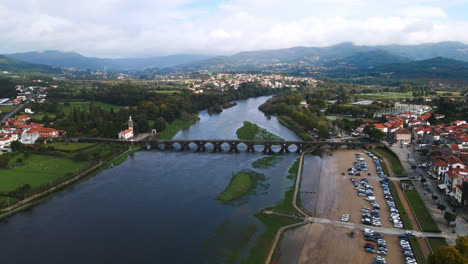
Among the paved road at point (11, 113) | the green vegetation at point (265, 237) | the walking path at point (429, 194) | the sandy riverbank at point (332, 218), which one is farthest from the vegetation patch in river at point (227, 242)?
the paved road at point (11, 113)

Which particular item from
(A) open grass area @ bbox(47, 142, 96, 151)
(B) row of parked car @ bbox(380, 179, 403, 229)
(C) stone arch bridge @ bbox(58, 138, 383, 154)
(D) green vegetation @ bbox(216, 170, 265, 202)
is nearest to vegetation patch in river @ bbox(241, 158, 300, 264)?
(D) green vegetation @ bbox(216, 170, 265, 202)

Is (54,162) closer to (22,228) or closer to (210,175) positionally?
(22,228)

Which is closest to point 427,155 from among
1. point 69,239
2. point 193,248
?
point 193,248

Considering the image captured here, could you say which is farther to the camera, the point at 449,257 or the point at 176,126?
the point at 176,126

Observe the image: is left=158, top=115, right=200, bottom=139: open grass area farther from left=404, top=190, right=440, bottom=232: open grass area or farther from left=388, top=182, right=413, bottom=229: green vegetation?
left=404, top=190, right=440, bottom=232: open grass area

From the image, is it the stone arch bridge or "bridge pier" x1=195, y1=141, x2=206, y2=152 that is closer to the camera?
the stone arch bridge

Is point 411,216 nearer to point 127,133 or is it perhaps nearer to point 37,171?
point 37,171

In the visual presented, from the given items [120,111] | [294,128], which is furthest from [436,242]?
[120,111]
